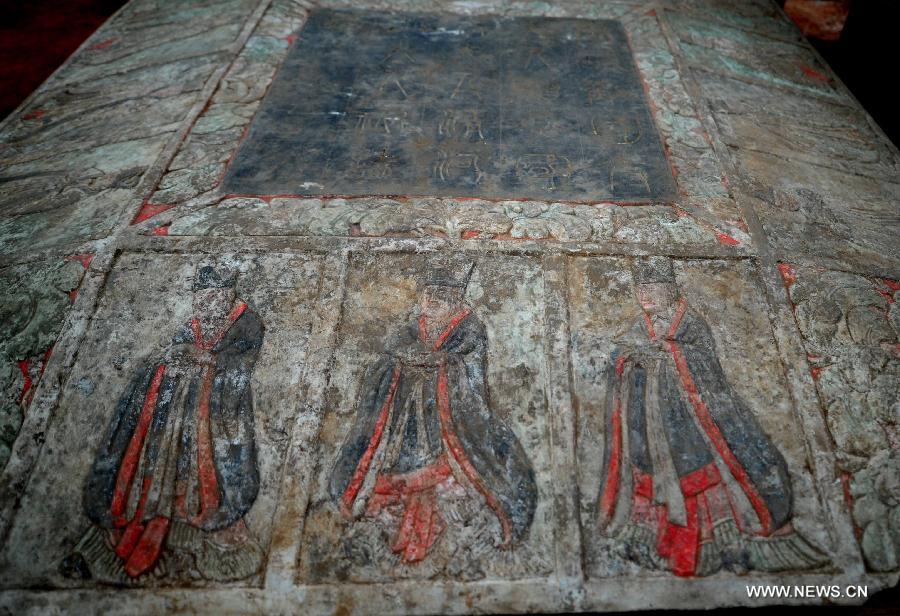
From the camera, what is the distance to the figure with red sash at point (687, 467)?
9.21 feet

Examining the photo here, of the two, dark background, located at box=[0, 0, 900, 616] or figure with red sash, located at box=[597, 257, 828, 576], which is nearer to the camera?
figure with red sash, located at box=[597, 257, 828, 576]

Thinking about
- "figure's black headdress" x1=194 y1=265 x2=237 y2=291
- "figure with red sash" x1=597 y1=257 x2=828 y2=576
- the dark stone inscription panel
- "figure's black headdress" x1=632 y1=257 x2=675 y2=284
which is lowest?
"figure with red sash" x1=597 y1=257 x2=828 y2=576

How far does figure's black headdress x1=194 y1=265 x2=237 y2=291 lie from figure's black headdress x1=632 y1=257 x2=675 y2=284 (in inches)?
91.0

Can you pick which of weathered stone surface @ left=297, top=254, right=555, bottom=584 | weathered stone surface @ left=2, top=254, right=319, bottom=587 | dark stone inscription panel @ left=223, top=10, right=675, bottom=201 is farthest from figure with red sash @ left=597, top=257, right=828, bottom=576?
weathered stone surface @ left=2, top=254, right=319, bottom=587

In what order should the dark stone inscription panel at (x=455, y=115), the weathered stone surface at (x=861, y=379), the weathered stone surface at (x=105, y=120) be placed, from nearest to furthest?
the weathered stone surface at (x=861, y=379) → the weathered stone surface at (x=105, y=120) → the dark stone inscription panel at (x=455, y=115)

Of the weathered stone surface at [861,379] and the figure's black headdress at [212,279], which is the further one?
the figure's black headdress at [212,279]

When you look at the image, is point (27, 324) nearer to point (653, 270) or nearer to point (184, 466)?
point (184, 466)

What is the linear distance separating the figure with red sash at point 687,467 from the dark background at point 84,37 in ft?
13.0

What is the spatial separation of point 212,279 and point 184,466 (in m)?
1.07

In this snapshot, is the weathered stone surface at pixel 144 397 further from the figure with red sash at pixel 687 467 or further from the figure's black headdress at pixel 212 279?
the figure with red sash at pixel 687 467

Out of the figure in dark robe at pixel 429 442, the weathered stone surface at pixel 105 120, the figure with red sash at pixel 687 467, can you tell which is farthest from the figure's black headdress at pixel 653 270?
the weathered stone surface at pixel 105 120

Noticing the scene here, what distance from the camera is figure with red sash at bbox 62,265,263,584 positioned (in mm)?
2785

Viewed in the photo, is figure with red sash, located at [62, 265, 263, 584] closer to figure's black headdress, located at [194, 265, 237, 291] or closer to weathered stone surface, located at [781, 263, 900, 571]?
figure's black headdress, located at [194, 265, 237, 291]

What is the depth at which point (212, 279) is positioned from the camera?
137 inches
